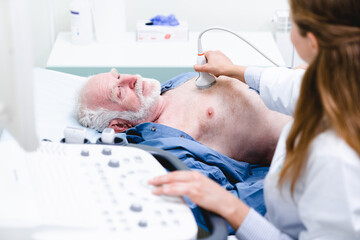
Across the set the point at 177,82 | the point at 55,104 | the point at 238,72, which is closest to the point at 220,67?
the point at 238,72

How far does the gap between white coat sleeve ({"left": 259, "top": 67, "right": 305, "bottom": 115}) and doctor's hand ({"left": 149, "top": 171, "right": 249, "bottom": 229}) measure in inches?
20.5

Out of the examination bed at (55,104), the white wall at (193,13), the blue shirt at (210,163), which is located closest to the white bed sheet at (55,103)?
the examination bed at (55,104)

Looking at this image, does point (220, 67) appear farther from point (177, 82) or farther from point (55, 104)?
point (55, 104)

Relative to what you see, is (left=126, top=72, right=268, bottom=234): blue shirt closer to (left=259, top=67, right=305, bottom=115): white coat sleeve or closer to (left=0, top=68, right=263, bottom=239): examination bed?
(left=0, top=68, right=263, bottom=239): examination bed

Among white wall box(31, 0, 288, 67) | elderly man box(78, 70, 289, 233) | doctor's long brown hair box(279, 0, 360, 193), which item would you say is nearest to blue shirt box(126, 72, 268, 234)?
elderly man box(78, 70, 289, 233)

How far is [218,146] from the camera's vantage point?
77.2 inches

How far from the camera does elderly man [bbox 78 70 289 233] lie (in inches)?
69.9

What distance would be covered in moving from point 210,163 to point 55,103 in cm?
82

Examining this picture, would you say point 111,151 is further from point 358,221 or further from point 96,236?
point 358,221

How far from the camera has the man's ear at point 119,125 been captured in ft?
6.97

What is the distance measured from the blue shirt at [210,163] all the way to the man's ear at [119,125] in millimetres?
149

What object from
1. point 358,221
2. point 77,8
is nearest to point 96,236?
point 358,221

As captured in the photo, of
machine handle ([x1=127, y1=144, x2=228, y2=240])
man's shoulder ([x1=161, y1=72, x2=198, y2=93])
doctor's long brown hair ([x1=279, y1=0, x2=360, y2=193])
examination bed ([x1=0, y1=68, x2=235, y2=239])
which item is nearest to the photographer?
doctor's long brown hair ([x1=279, y1=0, x2=360, y2=193])

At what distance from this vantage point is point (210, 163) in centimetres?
178
